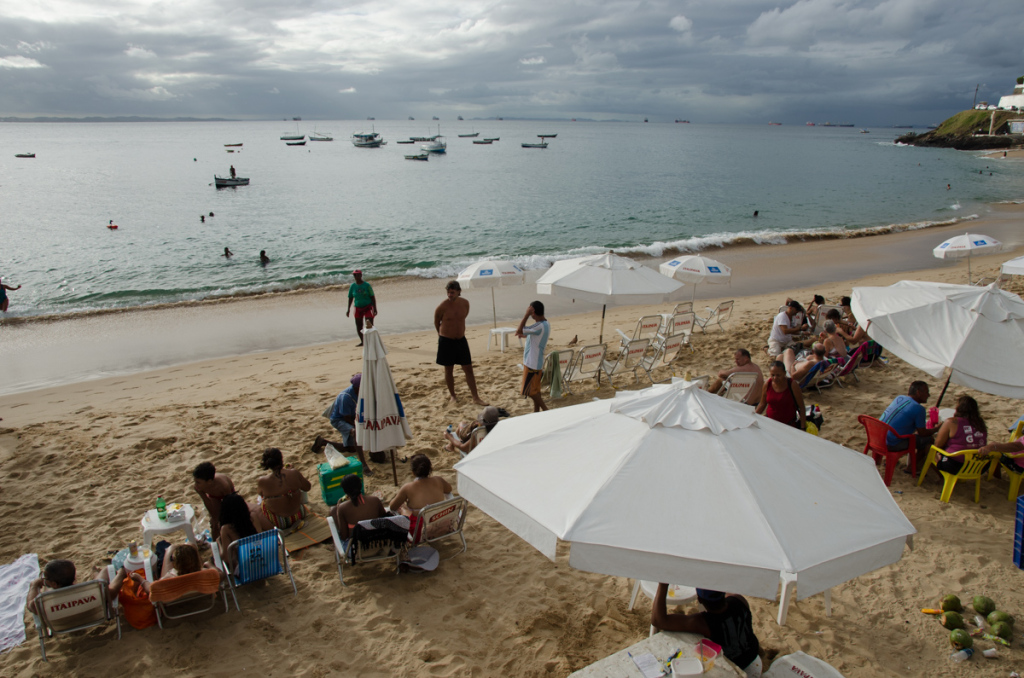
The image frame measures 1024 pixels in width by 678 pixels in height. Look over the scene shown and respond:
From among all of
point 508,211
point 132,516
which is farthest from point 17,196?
point 132,516

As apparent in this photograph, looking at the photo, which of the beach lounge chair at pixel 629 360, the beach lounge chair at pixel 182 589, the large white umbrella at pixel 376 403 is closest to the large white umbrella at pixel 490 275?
the beach lounge chair at pixel 629 360

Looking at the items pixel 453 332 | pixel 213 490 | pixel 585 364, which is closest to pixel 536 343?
pixel 453 332

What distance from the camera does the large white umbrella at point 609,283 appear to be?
835cm

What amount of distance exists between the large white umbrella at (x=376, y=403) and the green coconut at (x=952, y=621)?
4.94 meters

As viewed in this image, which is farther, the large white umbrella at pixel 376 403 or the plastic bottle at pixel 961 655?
the large white umbrella at pixel 376 403

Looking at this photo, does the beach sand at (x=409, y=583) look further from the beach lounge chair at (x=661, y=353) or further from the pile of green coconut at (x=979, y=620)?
the beach lounge chair at (x=661, y=353)

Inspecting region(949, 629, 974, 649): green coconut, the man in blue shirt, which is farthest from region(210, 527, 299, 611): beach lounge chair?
the man in blue shirt

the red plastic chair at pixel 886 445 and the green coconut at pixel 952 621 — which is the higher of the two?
the red plastic chair at pixel 886 445

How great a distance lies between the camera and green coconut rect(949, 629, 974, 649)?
407cm

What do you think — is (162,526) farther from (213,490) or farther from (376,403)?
(376,403)

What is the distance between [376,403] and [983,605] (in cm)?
549

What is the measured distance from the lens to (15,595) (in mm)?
4848

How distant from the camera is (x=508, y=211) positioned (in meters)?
39.5

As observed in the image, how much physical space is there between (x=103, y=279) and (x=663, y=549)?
82.0 ft
